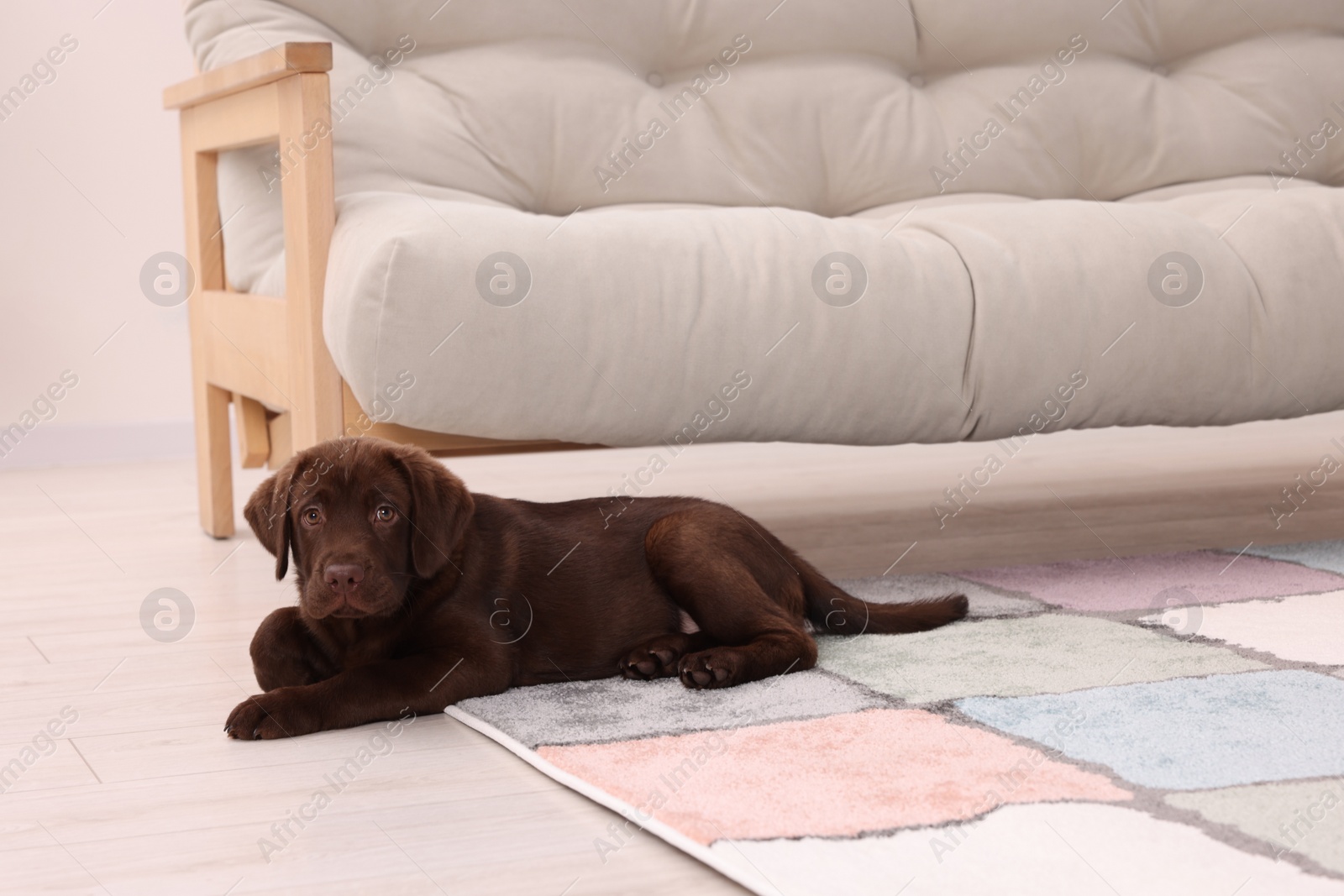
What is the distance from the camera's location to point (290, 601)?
2221 mm

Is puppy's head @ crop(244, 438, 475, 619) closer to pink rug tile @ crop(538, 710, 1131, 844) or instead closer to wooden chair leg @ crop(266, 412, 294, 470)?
pink rug tile @ crop(538, 710, 1131, 844)

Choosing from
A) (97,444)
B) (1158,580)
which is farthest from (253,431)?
(1158,580)

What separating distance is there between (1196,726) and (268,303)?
1632 mm

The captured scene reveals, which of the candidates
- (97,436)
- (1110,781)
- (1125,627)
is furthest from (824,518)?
(97,436)

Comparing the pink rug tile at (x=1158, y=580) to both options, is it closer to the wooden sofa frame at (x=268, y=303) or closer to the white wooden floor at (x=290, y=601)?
the white wooden floor at (x=290, y=601)

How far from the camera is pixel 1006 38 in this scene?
305 cm

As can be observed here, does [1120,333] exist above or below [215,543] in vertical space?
above

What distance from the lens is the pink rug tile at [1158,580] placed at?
2.05 metres

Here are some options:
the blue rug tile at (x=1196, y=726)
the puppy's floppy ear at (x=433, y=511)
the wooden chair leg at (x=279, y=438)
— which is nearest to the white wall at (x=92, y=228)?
the wooden chair leg at (x=279, y=438)

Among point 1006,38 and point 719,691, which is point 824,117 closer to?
point 1006,38

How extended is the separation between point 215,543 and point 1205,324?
78.8 inches

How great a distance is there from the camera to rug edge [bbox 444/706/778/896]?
3.46 feet

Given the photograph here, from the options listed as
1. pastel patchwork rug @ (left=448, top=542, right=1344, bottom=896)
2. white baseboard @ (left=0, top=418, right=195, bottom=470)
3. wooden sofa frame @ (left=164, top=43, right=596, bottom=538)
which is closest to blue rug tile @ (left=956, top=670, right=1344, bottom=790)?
pastel patchwork rug @ (left=448, top=542, right=1344, bottom=896)

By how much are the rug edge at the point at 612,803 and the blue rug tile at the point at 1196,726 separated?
0.42 meters
